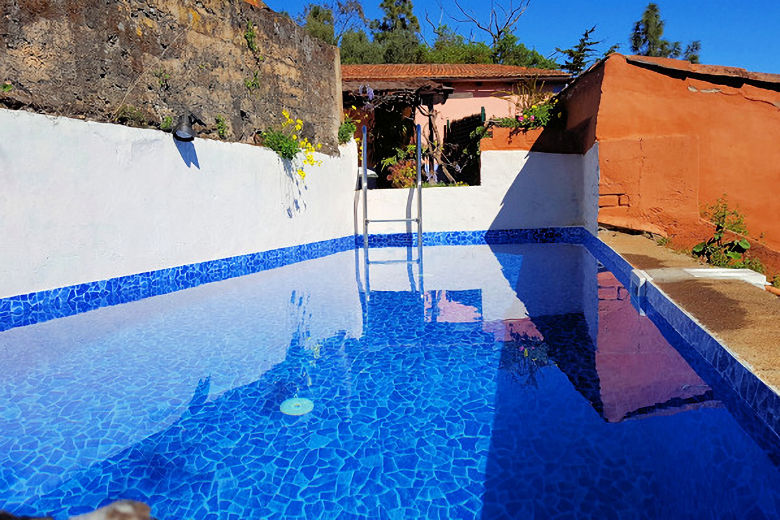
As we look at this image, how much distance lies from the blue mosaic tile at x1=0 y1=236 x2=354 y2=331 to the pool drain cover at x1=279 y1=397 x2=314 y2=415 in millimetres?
2670

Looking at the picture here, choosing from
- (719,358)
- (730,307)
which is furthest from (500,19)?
(719,358)

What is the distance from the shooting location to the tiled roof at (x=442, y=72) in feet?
46.0

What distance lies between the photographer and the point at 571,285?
5.01m

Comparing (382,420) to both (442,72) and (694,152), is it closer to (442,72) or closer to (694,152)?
(694,152)

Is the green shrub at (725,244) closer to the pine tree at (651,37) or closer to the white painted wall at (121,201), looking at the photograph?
the white painted wall at (121,201)

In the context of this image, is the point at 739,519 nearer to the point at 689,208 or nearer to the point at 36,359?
the point at 36,359

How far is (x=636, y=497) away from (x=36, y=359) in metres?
3.38

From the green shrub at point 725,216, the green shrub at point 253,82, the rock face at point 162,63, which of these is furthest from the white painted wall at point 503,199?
the green shrub at point 253,82

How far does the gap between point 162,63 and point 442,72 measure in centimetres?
1159

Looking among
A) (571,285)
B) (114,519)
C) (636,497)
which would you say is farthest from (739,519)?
(571,285)

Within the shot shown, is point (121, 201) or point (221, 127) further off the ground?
point (221, 127)

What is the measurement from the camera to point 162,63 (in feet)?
17.1

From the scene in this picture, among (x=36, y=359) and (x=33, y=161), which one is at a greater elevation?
(x=33, y=161)

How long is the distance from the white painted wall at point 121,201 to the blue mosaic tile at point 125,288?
72mm
